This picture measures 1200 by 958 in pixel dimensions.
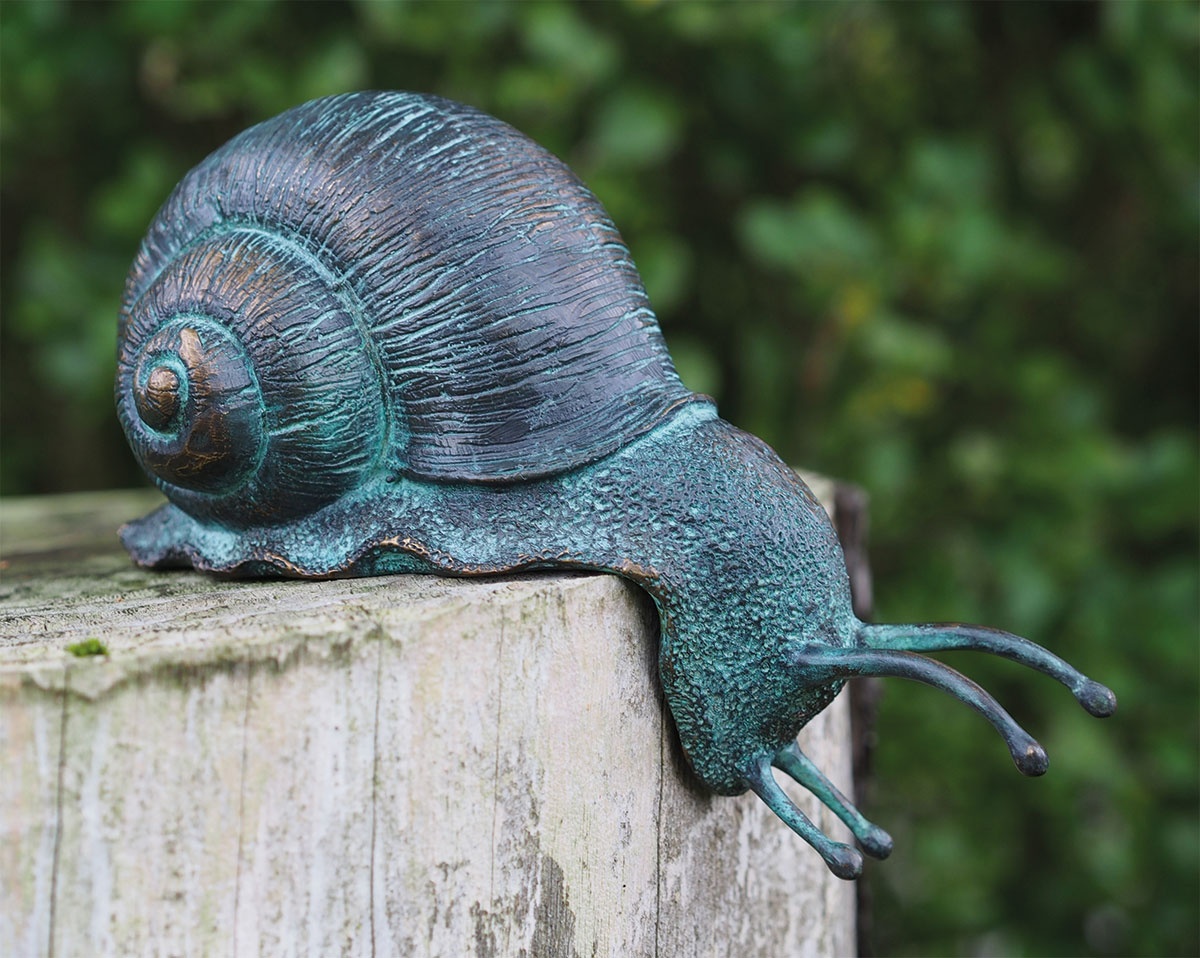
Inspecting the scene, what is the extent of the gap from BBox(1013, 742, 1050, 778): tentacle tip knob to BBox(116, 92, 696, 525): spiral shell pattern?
423mm

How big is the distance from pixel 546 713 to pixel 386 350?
377 millimetres

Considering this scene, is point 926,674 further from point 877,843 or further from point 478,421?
point 478,421

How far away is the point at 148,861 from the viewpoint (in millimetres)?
861

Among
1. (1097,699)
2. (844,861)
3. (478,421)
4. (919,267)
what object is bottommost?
(844,861)

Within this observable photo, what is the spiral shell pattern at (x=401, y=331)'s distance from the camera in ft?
3.57

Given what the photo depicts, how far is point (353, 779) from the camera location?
3.03 ft

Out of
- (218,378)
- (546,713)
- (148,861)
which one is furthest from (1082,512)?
(148,861)

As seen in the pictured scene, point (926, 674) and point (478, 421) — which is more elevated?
point (478, 421)

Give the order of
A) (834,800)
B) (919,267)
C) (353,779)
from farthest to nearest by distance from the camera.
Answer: (919,267) < (834,800) < (353,779)

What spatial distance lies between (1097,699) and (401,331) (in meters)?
0.69

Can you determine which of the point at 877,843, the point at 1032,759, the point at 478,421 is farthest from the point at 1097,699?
the point at 478,421

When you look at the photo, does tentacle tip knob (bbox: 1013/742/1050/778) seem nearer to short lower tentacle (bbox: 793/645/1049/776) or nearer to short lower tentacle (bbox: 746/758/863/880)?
short lower tentacle (bbox: 793/645/1049/776)

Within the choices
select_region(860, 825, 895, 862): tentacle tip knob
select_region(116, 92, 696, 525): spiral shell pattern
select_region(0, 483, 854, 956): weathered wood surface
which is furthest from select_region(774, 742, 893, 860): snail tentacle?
select_region(116, 92, 696, 525): spiral shell pattern

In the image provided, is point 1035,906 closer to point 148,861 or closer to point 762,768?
point 762,768
